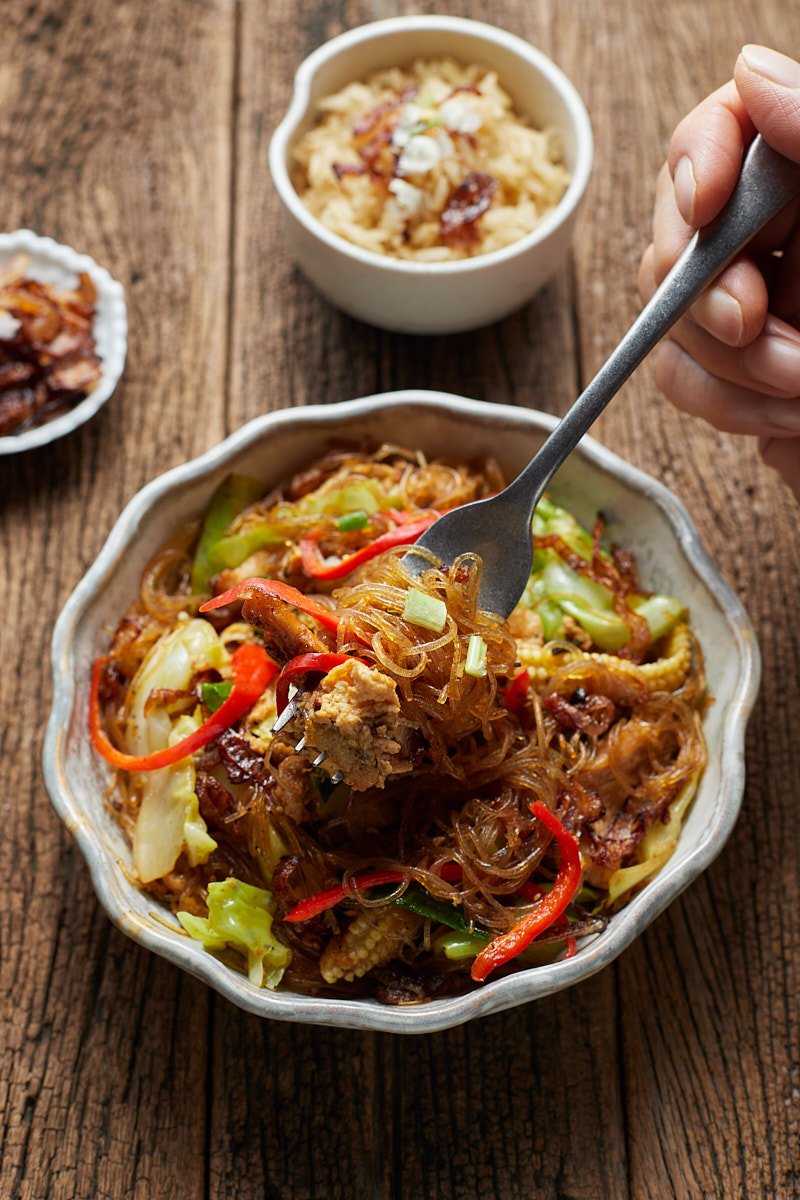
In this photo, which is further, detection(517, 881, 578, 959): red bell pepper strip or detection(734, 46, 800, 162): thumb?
detection(517, 881, 578, 959): red bell pepper strip

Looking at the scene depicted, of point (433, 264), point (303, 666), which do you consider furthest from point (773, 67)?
point (303, 666)

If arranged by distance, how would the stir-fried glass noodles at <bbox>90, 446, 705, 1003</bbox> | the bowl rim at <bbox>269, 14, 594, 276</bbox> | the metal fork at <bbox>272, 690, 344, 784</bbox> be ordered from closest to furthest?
the metal fork at <bbox>272, 690, 344, 784</bbox>, the stir-fried glass noodles at <bbox>90, 446, 705, 1003</bbox>, the bowl rim at <bbox>269, 14, 594, 276</bbox>

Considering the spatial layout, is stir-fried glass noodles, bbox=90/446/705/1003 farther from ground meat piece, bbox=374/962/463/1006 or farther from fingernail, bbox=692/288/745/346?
fingernail, bbox=692/288/745/346

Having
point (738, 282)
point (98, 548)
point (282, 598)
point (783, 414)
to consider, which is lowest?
point (98, 548)

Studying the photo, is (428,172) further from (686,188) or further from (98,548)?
(98,548)

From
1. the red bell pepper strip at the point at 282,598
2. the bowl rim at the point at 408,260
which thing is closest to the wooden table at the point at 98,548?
the bowl rim at the point at 408,260

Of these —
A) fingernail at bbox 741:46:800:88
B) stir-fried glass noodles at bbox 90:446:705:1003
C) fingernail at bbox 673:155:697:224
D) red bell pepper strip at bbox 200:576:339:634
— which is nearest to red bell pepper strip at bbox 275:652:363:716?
stir-fried glass noodles at bbox 90:446:705:1003
